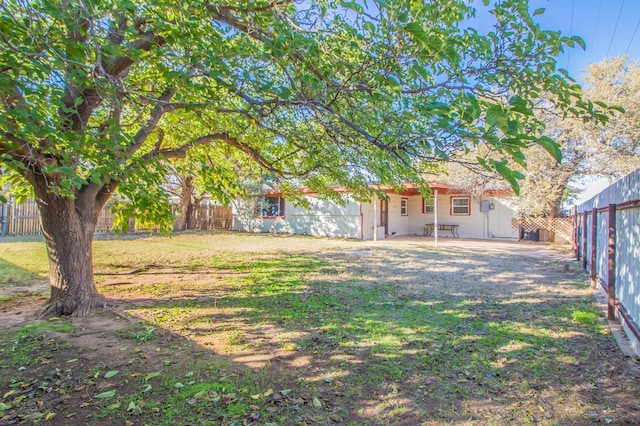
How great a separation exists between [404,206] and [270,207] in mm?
7578

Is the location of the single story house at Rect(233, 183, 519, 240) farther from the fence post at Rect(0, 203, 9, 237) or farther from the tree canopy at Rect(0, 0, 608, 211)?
the tree canopy at Rect(0, 0, 608, 211)

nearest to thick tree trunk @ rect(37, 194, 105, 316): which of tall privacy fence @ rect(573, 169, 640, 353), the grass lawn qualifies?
the grass lawn

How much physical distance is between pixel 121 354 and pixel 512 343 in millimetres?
4237

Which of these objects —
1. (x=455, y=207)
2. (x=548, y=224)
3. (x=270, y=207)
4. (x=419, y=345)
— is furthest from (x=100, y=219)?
(x=548, y=224)

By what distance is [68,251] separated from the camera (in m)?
5.02

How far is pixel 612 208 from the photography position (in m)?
4.88

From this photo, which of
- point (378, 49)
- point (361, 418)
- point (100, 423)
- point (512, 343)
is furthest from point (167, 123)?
point (512, 343)

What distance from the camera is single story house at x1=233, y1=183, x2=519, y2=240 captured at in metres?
17.3

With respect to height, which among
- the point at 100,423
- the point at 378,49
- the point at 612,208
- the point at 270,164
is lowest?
the point at 100,423

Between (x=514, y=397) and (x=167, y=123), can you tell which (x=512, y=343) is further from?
(x=167, y=123)

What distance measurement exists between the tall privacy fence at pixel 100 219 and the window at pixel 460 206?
464 inches

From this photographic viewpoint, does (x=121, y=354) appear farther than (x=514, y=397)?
Yes

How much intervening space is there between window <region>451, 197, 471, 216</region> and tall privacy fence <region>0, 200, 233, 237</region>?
38.6ft

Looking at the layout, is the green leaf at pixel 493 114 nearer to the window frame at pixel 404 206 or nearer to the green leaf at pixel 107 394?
the green leaf at pixel 107 394
